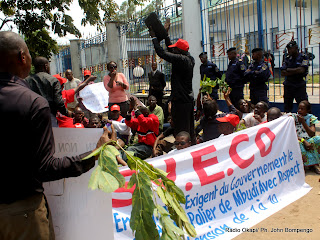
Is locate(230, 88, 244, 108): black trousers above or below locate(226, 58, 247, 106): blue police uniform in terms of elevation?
below

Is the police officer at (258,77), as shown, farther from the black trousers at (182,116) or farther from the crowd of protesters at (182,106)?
the black trousers at (182,116)

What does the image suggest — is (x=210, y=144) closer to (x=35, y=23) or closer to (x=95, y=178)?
(x=95, y=178)

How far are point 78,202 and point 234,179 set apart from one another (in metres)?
1.98

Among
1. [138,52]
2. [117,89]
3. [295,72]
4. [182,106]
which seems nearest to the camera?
[182,106]

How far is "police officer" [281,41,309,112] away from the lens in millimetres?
6434

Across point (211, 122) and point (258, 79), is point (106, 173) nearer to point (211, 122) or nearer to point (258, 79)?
point (211, 122)

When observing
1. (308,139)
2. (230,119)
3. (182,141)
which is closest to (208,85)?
(230,119)

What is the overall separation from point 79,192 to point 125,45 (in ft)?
34.1

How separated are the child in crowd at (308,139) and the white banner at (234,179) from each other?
2.18ft

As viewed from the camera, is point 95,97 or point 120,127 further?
point 120,127

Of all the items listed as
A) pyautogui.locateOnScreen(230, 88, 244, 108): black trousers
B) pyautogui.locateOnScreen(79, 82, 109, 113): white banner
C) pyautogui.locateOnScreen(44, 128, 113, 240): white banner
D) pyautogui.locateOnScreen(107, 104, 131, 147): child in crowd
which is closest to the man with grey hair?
pyautogui.locateOnScreen(79, 82, 109, 113): white banner

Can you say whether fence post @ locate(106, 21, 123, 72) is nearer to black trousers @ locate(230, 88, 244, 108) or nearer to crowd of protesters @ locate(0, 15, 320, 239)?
crowd of protesters @ locate(0, 15, 320, 239)

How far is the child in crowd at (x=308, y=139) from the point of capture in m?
4.94

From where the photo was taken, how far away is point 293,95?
22.0 feet
